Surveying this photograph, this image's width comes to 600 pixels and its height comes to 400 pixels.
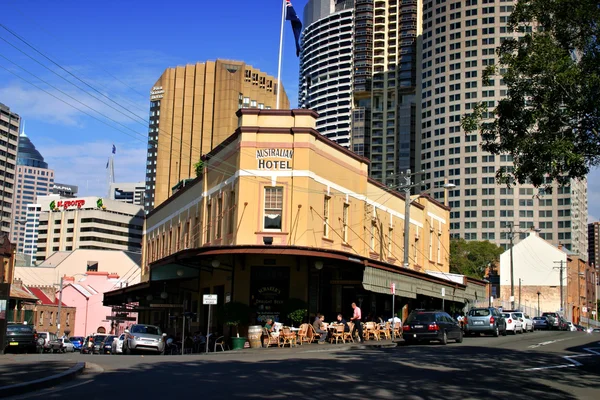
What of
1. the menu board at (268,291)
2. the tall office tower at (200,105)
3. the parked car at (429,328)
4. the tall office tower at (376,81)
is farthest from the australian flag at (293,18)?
the tall office tower at (376,81)

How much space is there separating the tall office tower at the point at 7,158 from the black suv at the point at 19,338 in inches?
5541

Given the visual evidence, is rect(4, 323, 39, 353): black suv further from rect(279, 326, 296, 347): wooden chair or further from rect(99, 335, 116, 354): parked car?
rect(279, 326, 296, 347): wooden chair

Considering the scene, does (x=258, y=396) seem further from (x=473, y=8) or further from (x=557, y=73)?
(x=473, y=8)

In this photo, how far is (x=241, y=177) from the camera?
33.8 metres

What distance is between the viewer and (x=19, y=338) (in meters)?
34.8

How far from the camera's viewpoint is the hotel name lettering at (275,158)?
34.1m

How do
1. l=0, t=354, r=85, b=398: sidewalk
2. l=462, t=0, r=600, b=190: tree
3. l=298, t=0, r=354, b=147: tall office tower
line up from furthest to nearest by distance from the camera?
l=298, t=0, r=354, b=147: tall office tower, l=462, t=0, r=600, b=190: tree, l=0, t=354, r=85, b=398: sidewalk

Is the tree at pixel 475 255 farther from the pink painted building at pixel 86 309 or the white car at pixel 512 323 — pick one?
the white car at pixel 512 323

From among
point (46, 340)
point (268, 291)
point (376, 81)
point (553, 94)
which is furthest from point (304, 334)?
point (376, 81)

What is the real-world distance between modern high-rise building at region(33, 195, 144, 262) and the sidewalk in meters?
150

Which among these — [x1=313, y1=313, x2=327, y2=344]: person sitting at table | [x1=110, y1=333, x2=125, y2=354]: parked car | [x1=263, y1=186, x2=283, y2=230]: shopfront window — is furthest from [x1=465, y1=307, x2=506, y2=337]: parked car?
[x1=110, y1=333, x2=125, y2=354]: parked car

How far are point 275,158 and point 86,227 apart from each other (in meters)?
140

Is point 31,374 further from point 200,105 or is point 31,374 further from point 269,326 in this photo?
point 200,105

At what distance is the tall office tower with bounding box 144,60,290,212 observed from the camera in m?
147
